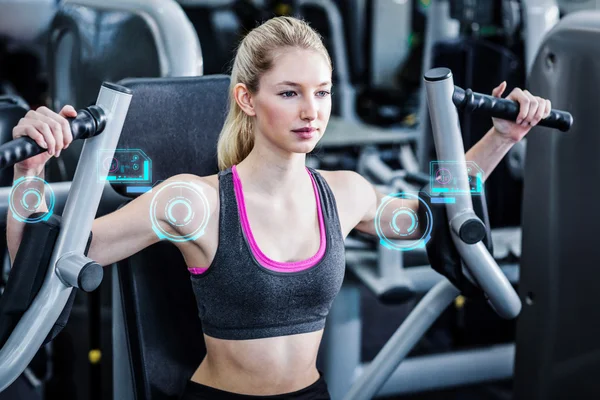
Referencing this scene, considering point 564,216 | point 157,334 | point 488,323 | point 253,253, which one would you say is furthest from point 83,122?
point 488,323

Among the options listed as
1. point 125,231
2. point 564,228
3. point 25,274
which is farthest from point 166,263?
point 564,228

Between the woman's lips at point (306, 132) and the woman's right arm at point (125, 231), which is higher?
the woman's lips at point (306, 132)

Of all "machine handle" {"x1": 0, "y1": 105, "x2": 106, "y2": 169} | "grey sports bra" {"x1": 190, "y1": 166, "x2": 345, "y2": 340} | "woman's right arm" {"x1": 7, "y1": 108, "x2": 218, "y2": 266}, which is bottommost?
"grey sports bra" {"x1": 190, "y1": 166, "x2": 345, "y2": 340}

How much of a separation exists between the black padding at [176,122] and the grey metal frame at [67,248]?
0.19m

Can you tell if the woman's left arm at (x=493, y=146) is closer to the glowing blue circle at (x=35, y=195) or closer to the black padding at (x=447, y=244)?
the black padding at (x=447, y=244)

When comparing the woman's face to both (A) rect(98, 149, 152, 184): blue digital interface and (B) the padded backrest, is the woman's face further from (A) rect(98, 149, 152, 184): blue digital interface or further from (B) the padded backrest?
(B) the padded backrest

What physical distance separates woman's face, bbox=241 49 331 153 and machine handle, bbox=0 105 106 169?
254 millimetres

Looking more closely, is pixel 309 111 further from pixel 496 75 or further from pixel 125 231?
pixel 496 75

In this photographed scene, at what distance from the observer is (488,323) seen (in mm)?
2725

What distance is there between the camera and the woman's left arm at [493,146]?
4.17 ft

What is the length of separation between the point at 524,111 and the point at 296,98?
1.28 feet

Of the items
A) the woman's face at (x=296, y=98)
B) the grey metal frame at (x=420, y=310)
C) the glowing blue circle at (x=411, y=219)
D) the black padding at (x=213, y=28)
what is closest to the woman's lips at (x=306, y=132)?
the woman's face at (x=296, y=98)

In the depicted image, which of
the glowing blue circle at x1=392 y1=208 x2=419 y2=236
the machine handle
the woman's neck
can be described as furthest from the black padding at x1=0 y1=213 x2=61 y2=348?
the glowing blue circle at x1=392 y1=208 x2=419 y2=236

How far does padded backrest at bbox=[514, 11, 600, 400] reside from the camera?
5.02 ft
